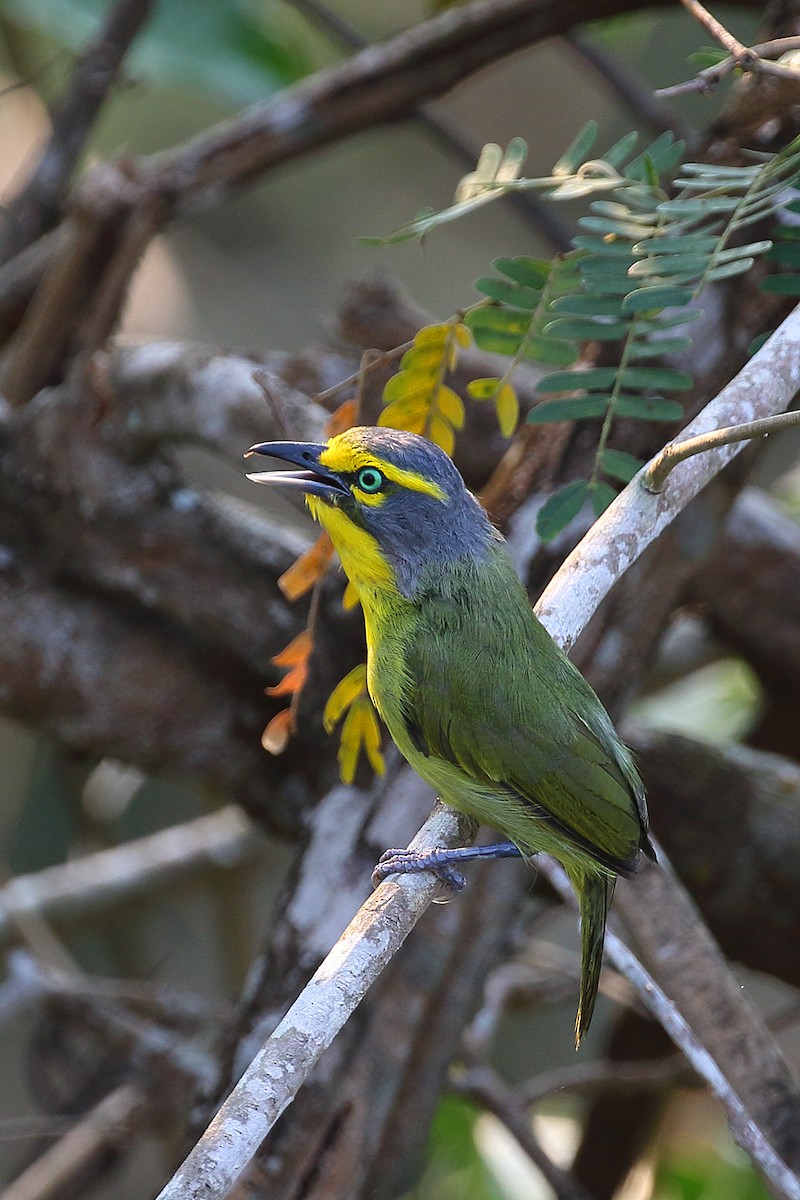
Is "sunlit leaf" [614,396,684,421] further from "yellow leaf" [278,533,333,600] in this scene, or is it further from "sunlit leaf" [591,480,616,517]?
"yellow leaf" [278,533,333,600]

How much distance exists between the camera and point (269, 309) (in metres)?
8.67

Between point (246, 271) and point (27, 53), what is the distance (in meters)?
2.81

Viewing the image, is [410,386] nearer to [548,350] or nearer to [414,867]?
[548,350]

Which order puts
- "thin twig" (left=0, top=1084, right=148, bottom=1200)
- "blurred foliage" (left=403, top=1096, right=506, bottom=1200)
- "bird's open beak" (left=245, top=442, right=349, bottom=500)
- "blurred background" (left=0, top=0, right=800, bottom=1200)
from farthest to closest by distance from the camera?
"blurred background" (left=0, top=0, right=800, bottom=1200) → "thin twig" (left=0, top=1084, right=148, bottom=1200) → "blurred foliage" (left=403, top=1096, right=506, bottom=1200) → "bird's open beak" (left=245, top=442, right=349, bottom=500)

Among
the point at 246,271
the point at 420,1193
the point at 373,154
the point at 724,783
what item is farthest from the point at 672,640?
the point at 373,154

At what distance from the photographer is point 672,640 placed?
192 inches

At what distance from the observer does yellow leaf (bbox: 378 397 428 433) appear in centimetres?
257

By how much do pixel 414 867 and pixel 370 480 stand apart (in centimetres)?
69

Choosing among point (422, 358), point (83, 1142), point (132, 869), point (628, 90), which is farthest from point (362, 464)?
point (628, 90)

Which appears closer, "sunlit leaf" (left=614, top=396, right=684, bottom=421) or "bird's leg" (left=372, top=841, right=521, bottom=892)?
"bird's leg" (left=372, top=841, right=521, bottom=892)

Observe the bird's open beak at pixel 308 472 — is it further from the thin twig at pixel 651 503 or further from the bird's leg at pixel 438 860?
the bird's leg at pixel 438 860

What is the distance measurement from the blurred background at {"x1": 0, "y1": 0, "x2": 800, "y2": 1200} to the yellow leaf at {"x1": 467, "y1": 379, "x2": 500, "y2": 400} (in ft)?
0.96

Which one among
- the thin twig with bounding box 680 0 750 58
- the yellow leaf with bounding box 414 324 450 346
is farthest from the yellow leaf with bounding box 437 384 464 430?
the thin twig with bounding box 680 0 750 58

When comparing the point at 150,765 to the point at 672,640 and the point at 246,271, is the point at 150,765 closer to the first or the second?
the point at 672,640
